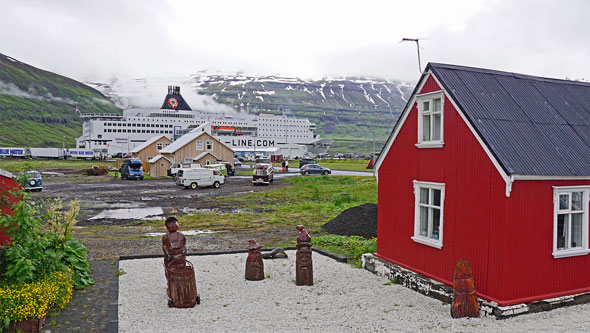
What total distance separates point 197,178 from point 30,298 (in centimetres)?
3385

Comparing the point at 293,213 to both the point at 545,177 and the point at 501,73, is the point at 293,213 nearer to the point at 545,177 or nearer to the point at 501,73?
the point at 501,73

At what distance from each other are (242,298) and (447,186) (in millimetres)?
5373

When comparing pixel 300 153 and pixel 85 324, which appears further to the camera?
pixel 300 153

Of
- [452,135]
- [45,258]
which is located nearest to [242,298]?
[45,258]

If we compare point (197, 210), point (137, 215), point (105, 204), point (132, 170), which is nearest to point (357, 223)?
point (197, 210)

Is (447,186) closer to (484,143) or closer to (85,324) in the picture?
(484,143)

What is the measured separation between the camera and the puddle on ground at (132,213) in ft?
82.1

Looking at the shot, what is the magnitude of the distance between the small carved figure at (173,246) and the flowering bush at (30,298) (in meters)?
2.19

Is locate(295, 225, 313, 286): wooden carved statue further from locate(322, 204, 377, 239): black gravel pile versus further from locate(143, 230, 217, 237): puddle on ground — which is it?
locate(143, 230, 217, 237): puddle on ground

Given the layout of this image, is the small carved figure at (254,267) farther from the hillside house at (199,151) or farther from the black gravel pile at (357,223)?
the hillside house at (199,151)

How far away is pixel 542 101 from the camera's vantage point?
37.2 feet

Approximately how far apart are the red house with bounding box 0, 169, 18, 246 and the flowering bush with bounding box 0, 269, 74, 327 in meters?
1.34

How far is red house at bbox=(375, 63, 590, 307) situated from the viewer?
9125 millimetres

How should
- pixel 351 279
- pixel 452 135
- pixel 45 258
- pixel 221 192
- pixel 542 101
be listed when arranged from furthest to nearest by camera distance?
pixel 221 192, pixel 351 279, pixel 542 101, pixel 452 135, pixel 45 258
